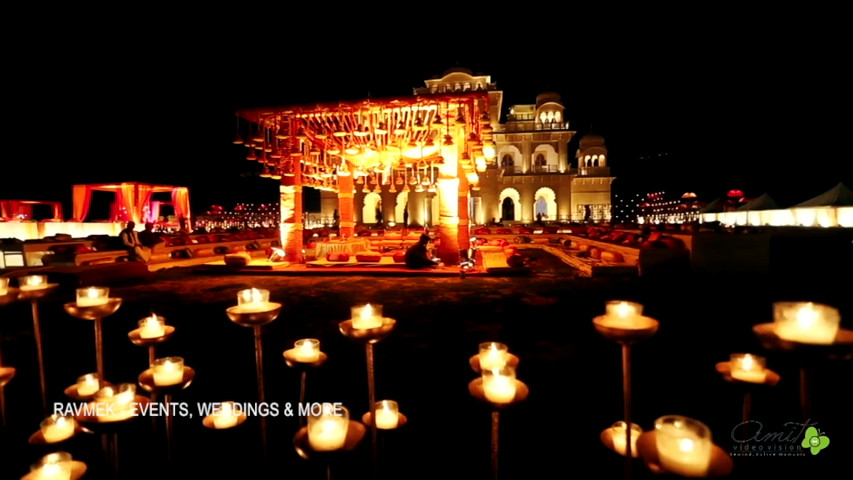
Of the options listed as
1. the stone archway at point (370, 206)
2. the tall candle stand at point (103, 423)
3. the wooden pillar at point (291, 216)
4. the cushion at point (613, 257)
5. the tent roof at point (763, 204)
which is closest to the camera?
the tall candle stand at point (103, 423)

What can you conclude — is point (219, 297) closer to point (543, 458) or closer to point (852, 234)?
point (543, 458)

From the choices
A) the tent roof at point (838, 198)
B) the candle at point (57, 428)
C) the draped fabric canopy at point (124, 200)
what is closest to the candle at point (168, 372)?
the candle at point (57, 428)

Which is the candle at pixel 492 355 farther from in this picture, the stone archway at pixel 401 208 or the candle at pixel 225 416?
the stone archway at pixel 401 208

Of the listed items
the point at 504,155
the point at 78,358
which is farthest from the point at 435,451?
the point at 504,155

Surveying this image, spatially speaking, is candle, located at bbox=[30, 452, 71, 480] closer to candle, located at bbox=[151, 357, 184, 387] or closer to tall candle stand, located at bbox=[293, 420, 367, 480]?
candle, located at bbox=[151, 357, 184, 387]

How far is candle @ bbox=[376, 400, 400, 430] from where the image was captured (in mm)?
2613

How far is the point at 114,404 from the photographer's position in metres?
1.95

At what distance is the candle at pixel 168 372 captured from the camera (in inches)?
85.9

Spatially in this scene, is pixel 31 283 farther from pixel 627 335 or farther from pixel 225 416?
pixel 627 335

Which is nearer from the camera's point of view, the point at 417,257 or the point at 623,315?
the point at 623,315

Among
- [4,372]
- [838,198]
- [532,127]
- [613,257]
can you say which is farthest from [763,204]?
[4,372]

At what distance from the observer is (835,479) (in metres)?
2.28

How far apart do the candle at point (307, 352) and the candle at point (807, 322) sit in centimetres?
254

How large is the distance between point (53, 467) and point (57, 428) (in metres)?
0.69
